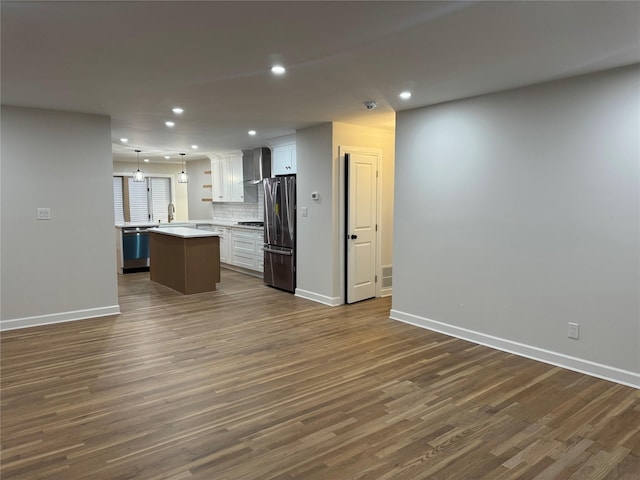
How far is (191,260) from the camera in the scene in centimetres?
631

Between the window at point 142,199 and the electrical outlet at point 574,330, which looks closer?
the electrical outlet at point 574,330

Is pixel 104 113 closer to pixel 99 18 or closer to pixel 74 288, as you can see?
pixel 74 288

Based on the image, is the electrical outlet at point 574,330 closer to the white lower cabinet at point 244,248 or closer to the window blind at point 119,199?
the white lower cabinet at point 244,248

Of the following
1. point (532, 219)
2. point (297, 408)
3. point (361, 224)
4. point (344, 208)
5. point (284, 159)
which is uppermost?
point (284, 159)

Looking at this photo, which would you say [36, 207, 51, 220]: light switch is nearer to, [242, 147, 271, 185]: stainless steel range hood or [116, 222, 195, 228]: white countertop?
[116, 222, 195, 228]: white countertop

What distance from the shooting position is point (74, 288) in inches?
193

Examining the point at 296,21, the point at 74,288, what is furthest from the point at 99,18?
the point at 74,288

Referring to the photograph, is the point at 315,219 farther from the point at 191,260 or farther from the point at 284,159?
the point at 191,260

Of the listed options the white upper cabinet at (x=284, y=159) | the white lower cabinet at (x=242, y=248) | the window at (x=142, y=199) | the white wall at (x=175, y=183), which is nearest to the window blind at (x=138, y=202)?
the window at (x=142, y=199)

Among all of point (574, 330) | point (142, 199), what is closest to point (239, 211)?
point (142, 199)

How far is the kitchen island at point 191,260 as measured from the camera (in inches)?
247

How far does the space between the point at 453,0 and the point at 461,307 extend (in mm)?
3020

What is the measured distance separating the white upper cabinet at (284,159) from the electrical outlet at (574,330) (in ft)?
14.0

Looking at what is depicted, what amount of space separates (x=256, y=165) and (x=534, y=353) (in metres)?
5.57
